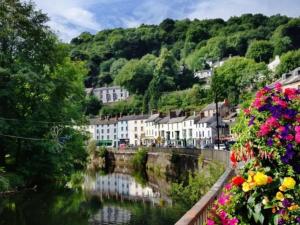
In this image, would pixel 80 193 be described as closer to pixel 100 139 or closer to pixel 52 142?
pixel 52 142

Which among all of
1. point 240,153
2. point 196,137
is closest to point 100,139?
point 196,137

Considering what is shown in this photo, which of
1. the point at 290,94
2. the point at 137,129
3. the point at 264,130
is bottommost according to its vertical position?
the point at 264,130

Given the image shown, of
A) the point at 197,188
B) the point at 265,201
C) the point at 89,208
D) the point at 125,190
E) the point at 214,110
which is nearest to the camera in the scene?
the point at 265,201

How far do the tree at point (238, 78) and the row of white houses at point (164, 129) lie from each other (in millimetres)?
12714

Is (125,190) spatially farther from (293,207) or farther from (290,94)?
(293,207)

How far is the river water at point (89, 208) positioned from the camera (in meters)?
24.2

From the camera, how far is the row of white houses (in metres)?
79.2

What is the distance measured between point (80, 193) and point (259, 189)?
34.1 metres

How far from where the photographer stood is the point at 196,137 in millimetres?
82938

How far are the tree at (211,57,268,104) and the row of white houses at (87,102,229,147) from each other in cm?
1271

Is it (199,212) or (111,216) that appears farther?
(111,216)

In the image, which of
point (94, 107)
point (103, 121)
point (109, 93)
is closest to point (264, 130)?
point (103, 121)

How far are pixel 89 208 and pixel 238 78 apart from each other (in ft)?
278

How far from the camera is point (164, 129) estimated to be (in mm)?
94500
